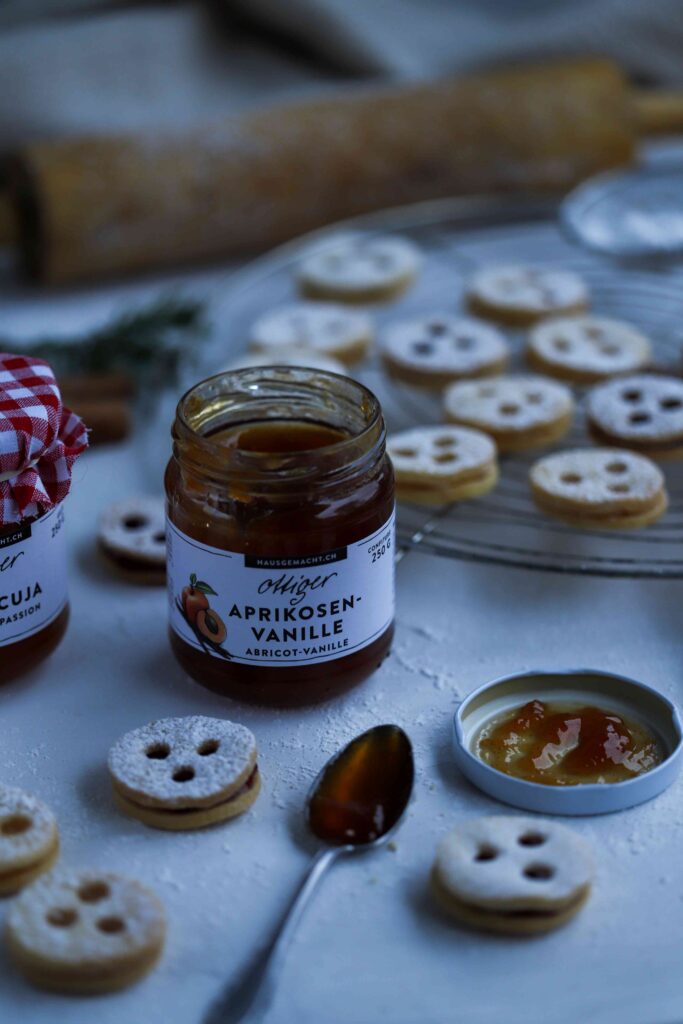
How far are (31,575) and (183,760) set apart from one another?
17 cm

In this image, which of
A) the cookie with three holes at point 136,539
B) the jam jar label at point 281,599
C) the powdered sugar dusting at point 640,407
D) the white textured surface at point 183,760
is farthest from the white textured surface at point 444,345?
the white textured surface at point 183,760

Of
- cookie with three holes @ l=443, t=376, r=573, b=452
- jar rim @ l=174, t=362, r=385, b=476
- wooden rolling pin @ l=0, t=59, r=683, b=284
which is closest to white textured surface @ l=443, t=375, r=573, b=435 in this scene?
cookie with three holes @ l=443, t=376, r=573, b=452

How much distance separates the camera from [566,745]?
858mm

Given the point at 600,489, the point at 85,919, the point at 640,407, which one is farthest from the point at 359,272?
the point at 85,919

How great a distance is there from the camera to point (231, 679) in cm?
90

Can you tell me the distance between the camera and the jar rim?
84cm

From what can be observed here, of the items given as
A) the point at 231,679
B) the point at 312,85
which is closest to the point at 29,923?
the point at 231,679

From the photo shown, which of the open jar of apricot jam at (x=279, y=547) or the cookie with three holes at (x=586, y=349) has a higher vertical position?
the open jar of apricot jam at (x=279, y=547)

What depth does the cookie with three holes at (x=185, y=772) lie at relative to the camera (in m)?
0.81

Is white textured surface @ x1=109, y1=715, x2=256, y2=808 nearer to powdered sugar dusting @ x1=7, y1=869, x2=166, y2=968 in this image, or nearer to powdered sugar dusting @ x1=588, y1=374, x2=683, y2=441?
powdered sugar dusting @ x1=7, y1=869, x2=166, y2=968

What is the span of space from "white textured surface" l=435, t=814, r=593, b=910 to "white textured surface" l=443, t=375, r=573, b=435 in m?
0.46

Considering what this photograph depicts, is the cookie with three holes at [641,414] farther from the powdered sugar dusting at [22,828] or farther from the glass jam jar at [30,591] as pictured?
the powdered sugar dusting at [22,828]

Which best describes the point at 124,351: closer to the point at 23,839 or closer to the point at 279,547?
the point at 279,547

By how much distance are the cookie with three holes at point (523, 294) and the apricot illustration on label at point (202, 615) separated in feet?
2.18
